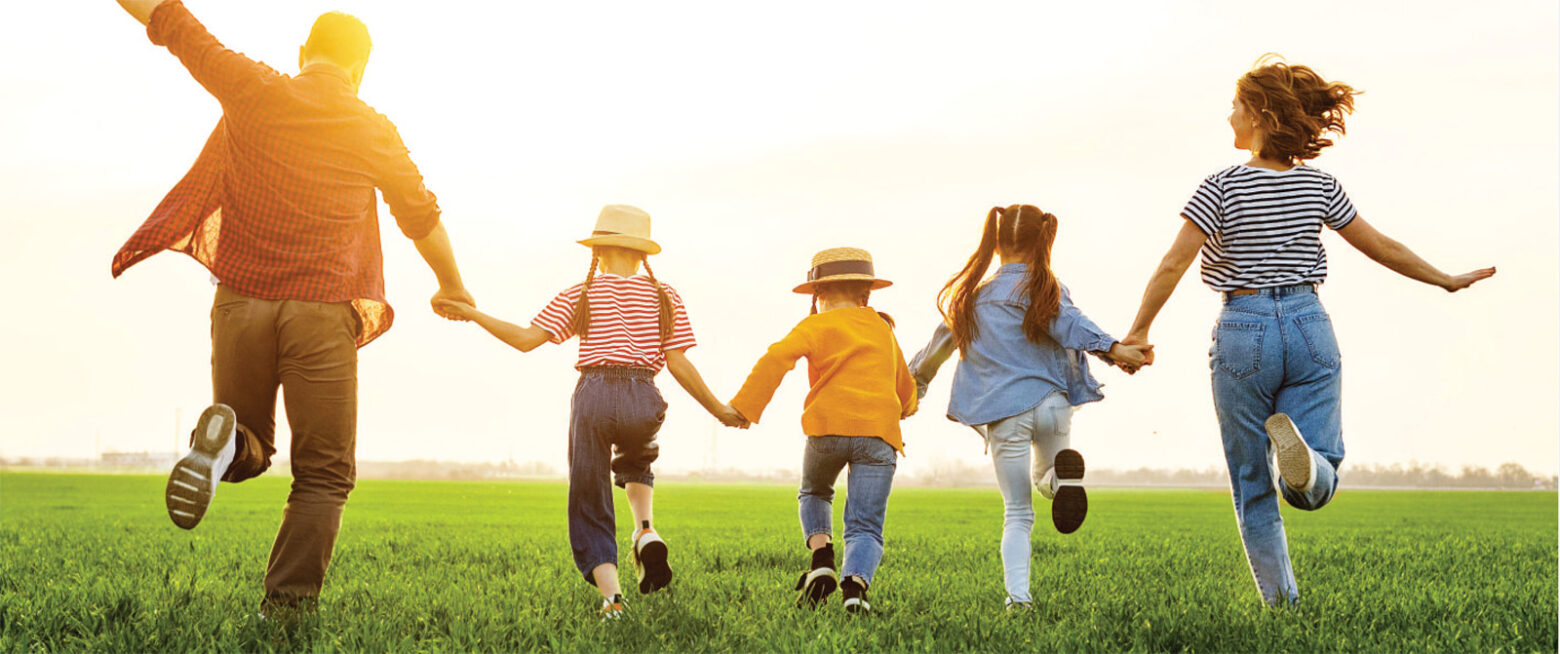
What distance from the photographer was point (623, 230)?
584cm

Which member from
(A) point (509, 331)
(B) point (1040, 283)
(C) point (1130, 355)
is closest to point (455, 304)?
(A) point (509, 331)

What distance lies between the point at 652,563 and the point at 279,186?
8.26ft

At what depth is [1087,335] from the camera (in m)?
5.98

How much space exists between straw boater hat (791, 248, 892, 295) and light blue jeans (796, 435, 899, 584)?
2.92 ft

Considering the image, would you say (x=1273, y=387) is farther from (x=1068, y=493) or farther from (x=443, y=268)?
(x=443, y=268)

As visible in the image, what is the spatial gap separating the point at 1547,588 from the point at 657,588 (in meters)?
5.68

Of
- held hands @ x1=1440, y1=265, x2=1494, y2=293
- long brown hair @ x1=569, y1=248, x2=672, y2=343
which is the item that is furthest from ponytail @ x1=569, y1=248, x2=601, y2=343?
held hands @ x1=1440, y1=265, x2=1494, y2=293

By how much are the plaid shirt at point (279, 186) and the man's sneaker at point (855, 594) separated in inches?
106

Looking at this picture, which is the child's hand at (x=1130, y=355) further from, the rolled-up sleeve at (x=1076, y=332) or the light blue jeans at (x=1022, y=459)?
the light blue jeans at (x=1022, y=459)

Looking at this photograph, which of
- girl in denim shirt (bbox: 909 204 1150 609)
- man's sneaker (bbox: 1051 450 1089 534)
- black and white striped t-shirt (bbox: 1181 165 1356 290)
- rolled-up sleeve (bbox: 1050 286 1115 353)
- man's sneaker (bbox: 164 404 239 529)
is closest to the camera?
man's sneaker (bbox: 164 404 239 529)

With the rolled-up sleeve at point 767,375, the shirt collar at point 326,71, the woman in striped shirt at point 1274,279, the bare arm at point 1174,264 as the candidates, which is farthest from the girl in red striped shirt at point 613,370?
the woman in striped shirt at point 1274,279

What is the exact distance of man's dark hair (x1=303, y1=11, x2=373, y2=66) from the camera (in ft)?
16.3

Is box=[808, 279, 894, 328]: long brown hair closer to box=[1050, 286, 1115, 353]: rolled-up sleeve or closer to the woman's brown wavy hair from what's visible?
box=[1050, 286, 1115, 353]: rolled-up sleeve

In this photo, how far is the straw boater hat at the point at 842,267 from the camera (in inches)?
248
